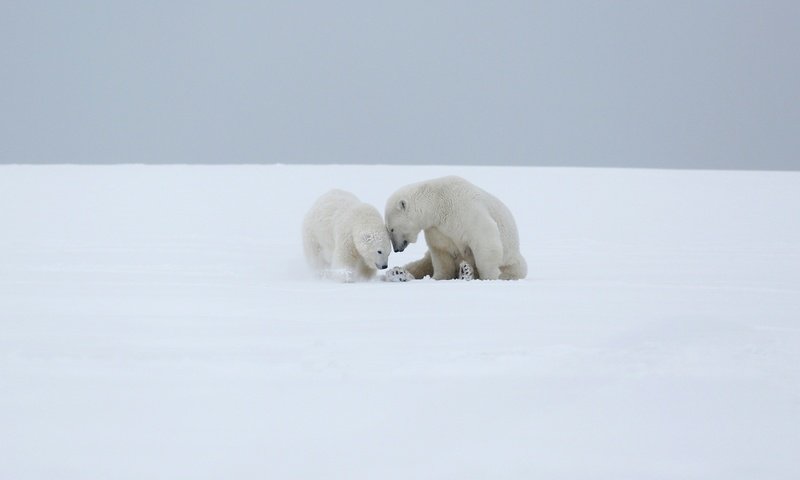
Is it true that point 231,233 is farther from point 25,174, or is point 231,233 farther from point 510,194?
point 25,174

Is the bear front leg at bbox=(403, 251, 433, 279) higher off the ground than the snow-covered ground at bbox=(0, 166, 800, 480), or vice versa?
the bear front leg at bbox=(403, 251, 433, 279)

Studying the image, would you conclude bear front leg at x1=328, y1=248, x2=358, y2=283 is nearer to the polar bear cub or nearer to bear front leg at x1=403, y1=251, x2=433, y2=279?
the polar bear cub

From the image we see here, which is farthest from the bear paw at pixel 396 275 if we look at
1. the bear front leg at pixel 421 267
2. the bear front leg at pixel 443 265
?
the bear front leg at pixel 421 267

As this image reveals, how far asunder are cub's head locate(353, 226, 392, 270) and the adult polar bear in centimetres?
38

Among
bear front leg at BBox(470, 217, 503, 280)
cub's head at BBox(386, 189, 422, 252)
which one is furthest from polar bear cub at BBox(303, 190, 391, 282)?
bear front leg at BBox(470, 217, 503, 280)

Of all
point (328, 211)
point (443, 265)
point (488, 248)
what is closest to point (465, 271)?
point (488, 248)

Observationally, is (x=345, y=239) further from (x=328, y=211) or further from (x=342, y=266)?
(x=328, y=211)

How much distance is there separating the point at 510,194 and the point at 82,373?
1286cm

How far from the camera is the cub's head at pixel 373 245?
5516mm

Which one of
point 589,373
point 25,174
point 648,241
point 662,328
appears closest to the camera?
→ point 589,373

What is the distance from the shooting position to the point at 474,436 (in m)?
2.34

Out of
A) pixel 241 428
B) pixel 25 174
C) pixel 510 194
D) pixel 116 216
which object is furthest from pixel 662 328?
pixel 25 174

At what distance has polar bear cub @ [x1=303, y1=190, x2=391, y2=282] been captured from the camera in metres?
5.54

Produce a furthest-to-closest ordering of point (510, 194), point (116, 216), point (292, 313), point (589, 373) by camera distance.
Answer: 1. point (510, 194)
2. point (116, 216)
3. point (292, 313)
4. point (589, 373)
